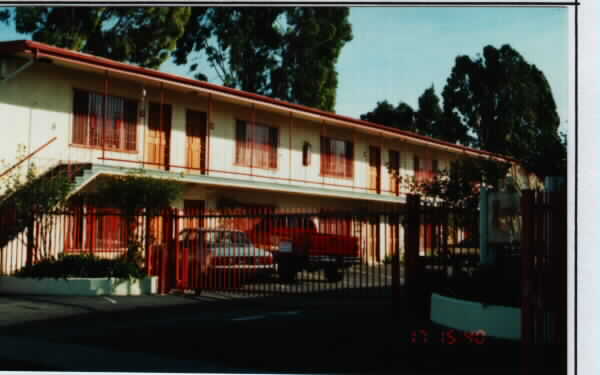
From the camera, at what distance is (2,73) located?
18984 mm

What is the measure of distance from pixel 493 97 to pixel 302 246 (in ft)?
119

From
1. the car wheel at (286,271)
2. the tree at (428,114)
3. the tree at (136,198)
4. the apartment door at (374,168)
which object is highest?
the tree at (428,114)

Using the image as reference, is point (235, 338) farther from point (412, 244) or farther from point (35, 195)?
point (35, 195)

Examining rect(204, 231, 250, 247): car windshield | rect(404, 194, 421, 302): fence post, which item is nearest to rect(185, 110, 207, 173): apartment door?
rect(204, 231, 250, 247): car windshield

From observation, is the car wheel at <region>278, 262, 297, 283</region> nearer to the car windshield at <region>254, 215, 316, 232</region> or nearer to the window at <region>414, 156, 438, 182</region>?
the car windshield at <region>254, 215, 316, 232</region>

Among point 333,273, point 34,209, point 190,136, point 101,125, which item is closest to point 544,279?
point 333,273

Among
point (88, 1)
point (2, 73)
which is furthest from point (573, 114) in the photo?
point (2, 73)

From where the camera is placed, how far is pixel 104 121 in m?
21.3

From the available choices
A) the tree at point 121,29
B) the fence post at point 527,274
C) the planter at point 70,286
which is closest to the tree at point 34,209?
the planter at point 70,286

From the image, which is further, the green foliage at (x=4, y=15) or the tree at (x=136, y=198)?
the green foliage at (x=4, y=15)

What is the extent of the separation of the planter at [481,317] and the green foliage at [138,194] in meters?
7.94

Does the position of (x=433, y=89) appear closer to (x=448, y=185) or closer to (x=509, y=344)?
(x=448, y=185)

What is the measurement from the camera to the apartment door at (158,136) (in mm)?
22719

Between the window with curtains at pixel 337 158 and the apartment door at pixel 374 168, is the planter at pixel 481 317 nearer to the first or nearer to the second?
the window with curtains at pixel 337 158
